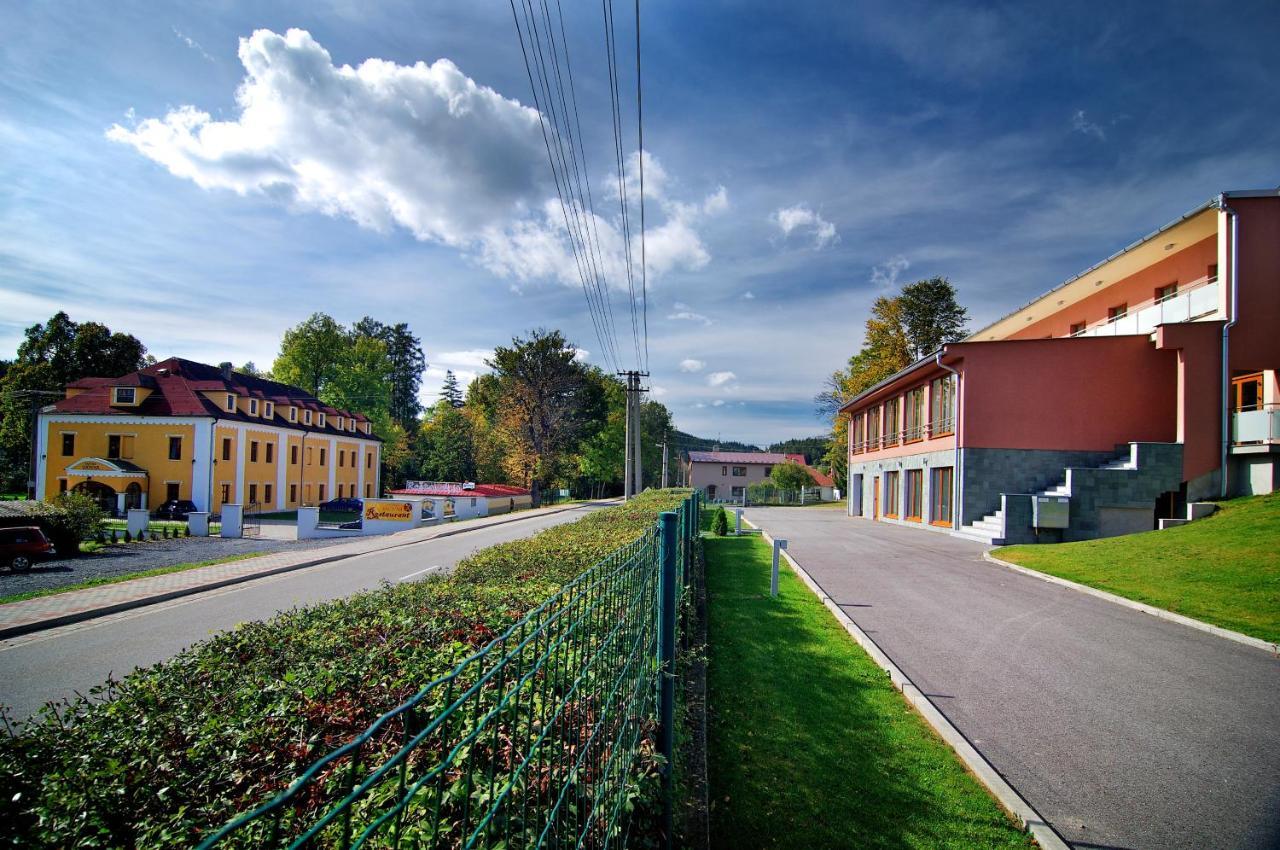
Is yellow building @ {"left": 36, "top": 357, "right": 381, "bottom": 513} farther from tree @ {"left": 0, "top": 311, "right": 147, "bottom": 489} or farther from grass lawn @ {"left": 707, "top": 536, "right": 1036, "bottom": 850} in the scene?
grass lawn @ {"left": 707, "top": 536, "right": 1036, "bottom": 850}

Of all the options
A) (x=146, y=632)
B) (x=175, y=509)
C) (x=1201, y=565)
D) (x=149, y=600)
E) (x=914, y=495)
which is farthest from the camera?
(x=175, y=509)

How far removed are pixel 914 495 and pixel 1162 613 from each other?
18095mm

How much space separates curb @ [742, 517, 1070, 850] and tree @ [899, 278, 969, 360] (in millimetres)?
38985

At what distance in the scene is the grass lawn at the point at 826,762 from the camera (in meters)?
3.88

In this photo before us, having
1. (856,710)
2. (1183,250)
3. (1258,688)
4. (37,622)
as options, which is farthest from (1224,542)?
(37,622)

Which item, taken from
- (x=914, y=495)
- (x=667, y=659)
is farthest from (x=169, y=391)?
(x=667, y=659)

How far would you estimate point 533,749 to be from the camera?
1.79 meters

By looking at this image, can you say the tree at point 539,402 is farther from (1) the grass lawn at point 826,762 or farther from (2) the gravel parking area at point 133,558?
(1) the grass lawn at point 826,762

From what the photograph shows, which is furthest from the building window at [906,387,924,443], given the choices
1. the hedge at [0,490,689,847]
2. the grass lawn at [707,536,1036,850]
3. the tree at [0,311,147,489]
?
the tree at [0,311,147,489]

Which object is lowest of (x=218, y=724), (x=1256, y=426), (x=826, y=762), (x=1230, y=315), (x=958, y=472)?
(x=826, y=762)

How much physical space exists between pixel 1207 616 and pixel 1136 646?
201 cm

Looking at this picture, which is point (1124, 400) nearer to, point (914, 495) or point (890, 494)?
point (914, 495)

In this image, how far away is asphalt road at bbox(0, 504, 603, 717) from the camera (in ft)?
24.2

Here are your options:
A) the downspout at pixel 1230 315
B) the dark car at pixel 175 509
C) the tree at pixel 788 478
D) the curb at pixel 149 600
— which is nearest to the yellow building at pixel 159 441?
→ the dark car at pixel 175 509
